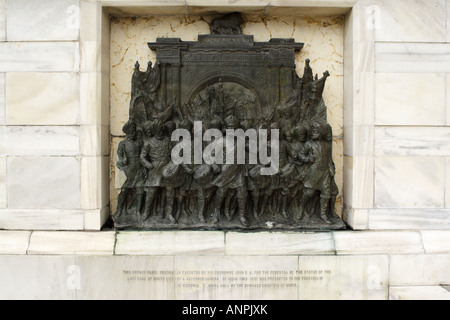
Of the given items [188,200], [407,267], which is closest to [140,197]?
[188,200]

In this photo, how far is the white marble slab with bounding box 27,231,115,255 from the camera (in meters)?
4.62

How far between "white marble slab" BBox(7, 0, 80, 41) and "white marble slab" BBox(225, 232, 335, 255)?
3.03m

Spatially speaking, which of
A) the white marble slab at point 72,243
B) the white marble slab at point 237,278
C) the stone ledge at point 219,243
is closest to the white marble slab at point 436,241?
the stone ledge at point 219,243

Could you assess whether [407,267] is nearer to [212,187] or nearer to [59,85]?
[212,187]

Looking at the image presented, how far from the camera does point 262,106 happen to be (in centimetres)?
493

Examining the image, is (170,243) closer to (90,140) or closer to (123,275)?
(123,275)

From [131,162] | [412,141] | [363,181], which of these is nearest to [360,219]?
[363,181]

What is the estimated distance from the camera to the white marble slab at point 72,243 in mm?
4625

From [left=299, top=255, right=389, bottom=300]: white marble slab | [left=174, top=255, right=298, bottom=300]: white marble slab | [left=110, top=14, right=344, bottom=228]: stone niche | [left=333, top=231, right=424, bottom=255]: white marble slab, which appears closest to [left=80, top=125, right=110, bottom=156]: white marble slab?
[left=110, top=14, right=344, bottom=228]: stone niche

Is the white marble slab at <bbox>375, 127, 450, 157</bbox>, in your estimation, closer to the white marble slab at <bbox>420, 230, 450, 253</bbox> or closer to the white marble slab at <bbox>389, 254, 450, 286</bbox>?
the white marble slab at <bbox>420, 230, 450, 253</bbox>

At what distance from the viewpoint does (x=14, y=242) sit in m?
4.65

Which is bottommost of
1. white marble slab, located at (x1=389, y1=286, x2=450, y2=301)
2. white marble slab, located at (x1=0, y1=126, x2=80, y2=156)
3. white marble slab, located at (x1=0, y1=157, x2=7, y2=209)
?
white marble slab, located at (x1=389, y1=286, x2=450, y2=301)

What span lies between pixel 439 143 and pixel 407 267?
4.91 ft

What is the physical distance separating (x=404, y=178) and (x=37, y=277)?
14.4 ft
